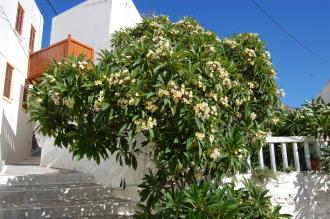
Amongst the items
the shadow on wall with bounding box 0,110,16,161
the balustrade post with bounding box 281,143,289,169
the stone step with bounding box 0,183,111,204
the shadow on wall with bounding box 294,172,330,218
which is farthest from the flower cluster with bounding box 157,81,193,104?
the shadow on wall with bounding box 0,110,16,161

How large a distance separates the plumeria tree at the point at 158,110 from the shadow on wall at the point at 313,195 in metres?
1.41

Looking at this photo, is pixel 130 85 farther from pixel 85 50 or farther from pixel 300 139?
pixel 85 50

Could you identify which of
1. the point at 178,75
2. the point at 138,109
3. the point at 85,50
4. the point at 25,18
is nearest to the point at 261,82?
the point at 178,75

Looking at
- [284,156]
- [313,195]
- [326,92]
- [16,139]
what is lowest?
[313,195]

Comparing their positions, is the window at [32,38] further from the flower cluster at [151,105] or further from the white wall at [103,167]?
the flower cluster at [151,105]

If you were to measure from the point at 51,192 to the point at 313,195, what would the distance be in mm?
4884

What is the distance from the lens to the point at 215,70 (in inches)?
193

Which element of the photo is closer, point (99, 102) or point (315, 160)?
point (99, 102)

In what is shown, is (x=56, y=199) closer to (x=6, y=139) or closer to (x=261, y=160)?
(x=261, y=160)

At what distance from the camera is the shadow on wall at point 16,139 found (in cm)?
1068

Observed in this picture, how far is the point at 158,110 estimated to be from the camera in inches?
175

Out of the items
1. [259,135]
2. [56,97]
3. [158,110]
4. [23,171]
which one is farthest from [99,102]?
[23,171]

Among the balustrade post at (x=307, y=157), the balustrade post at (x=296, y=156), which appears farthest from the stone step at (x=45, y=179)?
the balustrade post at (x=307, y=157)

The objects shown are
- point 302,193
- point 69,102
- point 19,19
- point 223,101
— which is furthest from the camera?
point 19,19
